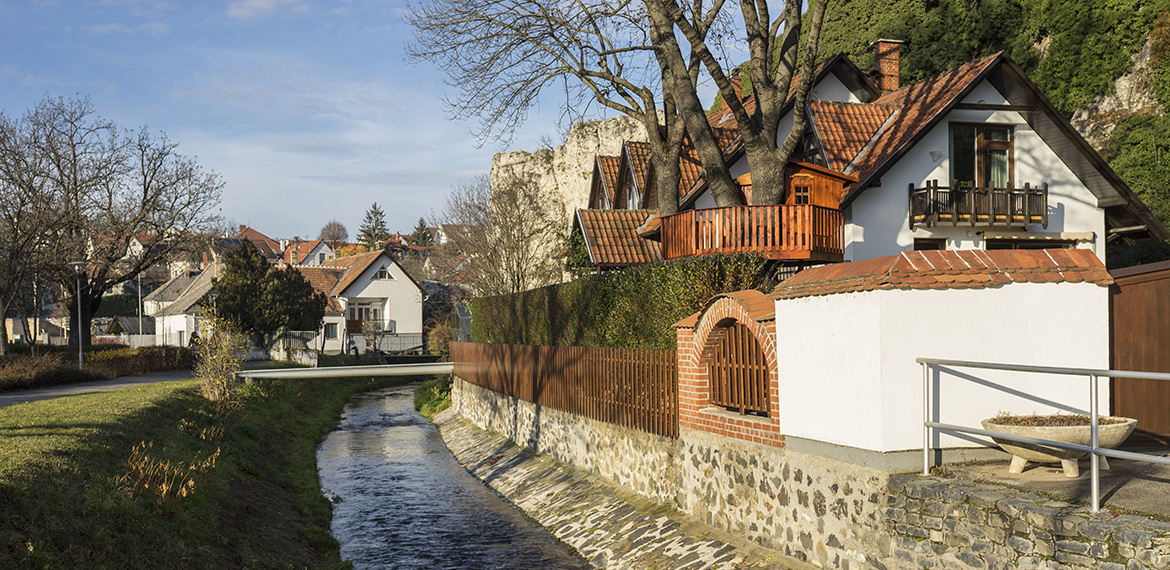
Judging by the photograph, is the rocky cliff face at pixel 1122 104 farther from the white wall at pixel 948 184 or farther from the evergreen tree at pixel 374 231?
the evergreen tree at pixel 374 231

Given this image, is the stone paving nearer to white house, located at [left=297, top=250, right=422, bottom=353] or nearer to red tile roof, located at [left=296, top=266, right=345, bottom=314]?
white house, located at [left=297, top=250, right=422, bottom=353]

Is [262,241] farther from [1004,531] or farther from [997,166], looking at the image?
[1004,531]

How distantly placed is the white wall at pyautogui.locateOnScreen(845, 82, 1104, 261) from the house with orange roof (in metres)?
0.03

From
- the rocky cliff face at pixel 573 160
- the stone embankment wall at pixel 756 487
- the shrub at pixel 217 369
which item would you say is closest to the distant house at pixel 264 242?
the rocky cliff face at pixel 573 160

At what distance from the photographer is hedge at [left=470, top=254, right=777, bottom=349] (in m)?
13.3

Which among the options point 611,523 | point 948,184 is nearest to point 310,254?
point 948,184

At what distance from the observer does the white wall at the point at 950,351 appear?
819cm

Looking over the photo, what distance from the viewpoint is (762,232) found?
61.5 feet

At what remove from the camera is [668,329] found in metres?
14.3

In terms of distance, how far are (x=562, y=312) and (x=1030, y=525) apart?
46.3 feet

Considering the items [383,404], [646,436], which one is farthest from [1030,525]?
[383,404]

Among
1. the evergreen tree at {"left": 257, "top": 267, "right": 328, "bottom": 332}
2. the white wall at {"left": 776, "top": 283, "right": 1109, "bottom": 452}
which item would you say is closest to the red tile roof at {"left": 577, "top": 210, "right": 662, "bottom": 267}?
the white wall at {"left": 776, "top": 283, "right": 1109, "bottom": 452}

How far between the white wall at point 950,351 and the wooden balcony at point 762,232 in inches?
361

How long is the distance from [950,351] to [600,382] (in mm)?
8797
